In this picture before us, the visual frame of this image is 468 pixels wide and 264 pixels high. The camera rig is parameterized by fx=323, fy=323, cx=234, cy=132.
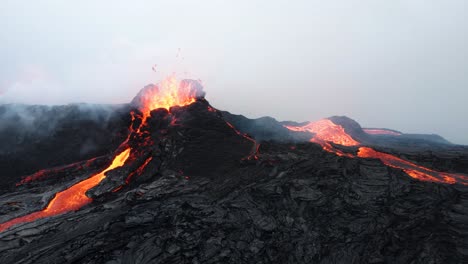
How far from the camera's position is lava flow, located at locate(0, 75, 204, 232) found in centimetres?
3130

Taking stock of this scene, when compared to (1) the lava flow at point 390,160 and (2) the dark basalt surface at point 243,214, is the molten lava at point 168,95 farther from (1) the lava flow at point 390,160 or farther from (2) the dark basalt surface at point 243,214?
(1) the lava flow at point 390,160

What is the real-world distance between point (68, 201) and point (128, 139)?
15228 millimetres

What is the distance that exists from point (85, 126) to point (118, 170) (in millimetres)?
19196

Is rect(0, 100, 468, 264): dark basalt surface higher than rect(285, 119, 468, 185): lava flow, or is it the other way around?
rect(285, 119, 468, 185): lava flow

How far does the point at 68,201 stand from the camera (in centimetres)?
3297

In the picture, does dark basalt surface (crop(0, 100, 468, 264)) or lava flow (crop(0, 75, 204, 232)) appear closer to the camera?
dark basalt surface (crop(0, 100, 468, 264))

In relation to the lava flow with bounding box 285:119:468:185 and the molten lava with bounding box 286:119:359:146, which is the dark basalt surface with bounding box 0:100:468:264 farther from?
the molten lava with bounding box 286:119:359:146

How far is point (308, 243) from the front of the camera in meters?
29.3

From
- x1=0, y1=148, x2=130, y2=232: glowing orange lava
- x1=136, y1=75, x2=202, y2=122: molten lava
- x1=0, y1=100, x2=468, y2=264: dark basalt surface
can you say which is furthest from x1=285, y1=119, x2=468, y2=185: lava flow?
x1=0, y1=148, x2=130, y2=232: glowing orange lava

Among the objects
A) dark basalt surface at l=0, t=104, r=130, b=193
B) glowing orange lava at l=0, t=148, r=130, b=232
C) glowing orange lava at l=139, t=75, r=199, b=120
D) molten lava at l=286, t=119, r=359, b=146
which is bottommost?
glowing orange lava at l=0, t=148, r=130, b=232

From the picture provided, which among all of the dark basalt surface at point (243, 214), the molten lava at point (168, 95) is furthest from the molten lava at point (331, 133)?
the molten lava at point (168, 95)

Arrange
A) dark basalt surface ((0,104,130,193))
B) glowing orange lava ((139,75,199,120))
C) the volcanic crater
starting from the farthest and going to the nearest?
glowing orange lava ((139,75,199,120))
dark basalt surface ((0,104,130,193))
the volcanic crater

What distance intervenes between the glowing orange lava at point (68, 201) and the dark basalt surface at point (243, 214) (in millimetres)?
927

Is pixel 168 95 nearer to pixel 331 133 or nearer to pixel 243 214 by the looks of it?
pixel 243 214
